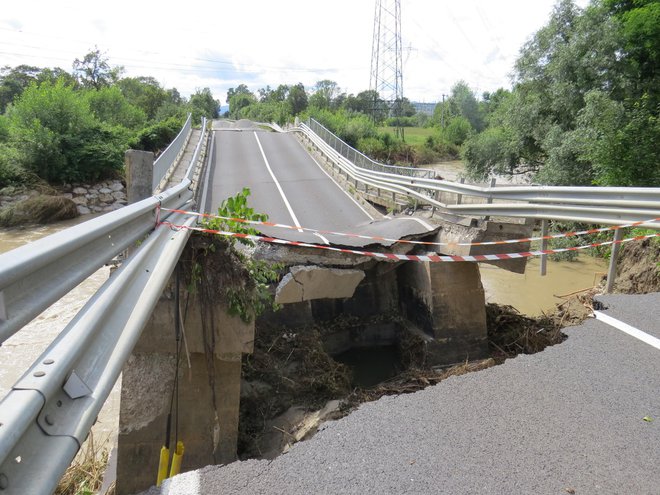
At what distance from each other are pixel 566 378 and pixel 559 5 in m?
22.7

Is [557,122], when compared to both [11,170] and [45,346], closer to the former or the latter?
[45,346]

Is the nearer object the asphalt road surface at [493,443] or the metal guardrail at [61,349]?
the metal guardrail at [61,349]

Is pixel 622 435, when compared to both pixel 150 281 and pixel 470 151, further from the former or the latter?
pixel 470 151

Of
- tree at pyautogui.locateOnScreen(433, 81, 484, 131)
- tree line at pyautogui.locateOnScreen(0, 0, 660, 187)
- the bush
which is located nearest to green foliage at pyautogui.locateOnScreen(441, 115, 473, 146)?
tree at pyautogui.locateOnScreen(433, 81, 484, 131)

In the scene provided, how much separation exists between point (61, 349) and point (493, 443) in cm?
266

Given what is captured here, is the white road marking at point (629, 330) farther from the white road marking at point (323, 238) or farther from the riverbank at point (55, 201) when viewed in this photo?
the riverbank at point (55, 201)

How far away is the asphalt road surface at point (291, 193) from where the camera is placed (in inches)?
371

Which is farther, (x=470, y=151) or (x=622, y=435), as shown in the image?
(x=470, y=151)

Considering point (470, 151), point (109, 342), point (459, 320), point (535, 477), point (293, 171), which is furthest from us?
point (470, 151)

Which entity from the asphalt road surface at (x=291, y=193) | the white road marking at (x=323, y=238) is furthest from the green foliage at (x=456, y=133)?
the white road marking at (x=323, y=238)

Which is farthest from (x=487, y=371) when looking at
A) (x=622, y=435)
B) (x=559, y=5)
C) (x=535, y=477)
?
(x=559, y=5)

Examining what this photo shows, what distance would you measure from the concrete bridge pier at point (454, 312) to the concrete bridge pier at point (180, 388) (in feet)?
13.8

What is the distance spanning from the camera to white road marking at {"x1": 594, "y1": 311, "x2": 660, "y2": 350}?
4836mm

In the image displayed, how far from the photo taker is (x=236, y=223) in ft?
16.9
